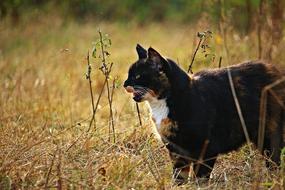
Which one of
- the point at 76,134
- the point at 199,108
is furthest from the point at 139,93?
the point at 76,134

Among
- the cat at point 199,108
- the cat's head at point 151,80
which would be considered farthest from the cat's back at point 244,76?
the cat's head at point 151,80

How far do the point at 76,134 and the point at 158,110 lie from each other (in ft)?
3.34

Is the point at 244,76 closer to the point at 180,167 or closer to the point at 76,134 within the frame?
the point at 180,167

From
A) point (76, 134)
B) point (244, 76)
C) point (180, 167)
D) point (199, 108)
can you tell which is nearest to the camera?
point (199, 108)

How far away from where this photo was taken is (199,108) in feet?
16.4

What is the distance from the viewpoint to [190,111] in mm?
4969

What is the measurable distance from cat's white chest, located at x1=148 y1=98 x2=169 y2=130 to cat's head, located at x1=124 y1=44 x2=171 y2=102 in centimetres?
3

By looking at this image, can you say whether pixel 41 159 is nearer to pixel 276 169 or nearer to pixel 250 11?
pixel 276 169

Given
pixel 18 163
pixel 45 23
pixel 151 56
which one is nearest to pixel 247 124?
pixel 151 56

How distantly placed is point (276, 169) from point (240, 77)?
0.72 metres

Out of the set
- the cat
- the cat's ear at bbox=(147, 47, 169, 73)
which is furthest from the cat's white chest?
the cat's ear at bbox=(147, 47, 169, 73)

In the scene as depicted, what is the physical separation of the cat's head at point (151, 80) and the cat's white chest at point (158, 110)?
3 centimetres

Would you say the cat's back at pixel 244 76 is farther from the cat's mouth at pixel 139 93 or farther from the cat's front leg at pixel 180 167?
the cat's front leg at pixel 180 167

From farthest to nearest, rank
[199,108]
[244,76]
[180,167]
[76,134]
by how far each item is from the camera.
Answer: [76,134] < [244,76] < [180,167] < [199,108]
